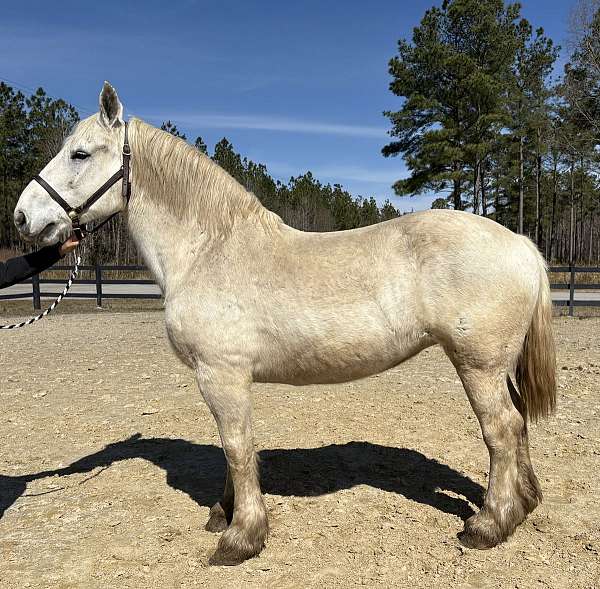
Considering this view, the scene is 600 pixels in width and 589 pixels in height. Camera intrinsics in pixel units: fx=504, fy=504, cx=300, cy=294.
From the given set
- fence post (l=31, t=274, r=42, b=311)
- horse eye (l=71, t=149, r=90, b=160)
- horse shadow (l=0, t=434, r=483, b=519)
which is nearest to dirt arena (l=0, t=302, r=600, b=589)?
horse shadow (l=0, t=434, r=483, b=519)

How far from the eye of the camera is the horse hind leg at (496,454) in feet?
9.50

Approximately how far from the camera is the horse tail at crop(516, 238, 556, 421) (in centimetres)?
310

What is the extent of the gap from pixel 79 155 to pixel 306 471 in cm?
288

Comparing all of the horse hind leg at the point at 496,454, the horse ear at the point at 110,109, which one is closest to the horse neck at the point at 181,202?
the horse ear at the point at 110,109

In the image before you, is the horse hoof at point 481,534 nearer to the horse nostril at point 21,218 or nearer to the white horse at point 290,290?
the white horse at point 290,290

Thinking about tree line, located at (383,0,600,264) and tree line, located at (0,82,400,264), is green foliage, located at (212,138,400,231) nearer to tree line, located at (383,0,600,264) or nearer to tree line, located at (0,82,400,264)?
tree line, located at (0,82,400,264)

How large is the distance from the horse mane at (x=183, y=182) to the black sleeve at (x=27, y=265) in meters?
0.67

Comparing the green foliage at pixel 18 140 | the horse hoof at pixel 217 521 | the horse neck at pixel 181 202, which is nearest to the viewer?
the horse neck at pixel 181 202

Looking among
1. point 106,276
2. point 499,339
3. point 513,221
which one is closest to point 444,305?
point 499,339

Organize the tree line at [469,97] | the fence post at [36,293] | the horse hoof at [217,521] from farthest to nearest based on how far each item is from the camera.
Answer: the tree line at [469,97] < the fence post at [36,293] < the horse hoof at [217,521]

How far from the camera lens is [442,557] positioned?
2865 mm

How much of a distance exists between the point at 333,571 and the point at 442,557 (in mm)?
638

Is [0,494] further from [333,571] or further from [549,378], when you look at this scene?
[549,378]

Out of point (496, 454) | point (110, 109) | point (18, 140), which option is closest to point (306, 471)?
point (496, 454)
